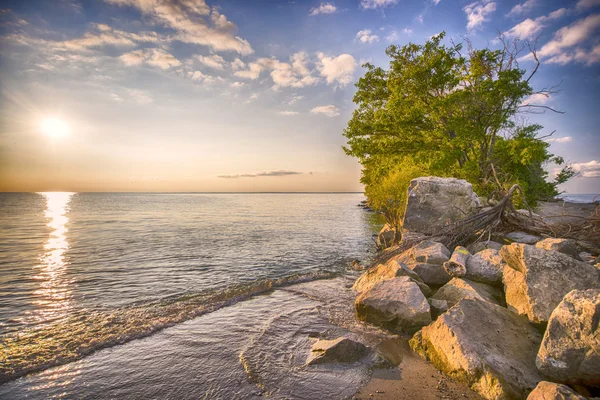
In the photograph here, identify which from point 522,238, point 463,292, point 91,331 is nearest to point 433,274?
point 463,292

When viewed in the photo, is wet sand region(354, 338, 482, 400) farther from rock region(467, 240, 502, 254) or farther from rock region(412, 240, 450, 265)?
rock region(467, 240, 502, 254)

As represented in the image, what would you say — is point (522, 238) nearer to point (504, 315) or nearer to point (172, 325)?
point (504, 315)

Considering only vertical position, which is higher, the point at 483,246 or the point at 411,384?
the point at 483,246

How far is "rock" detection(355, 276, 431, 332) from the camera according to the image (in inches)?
257

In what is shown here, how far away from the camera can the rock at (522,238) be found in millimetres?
9371

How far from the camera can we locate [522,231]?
10250mm

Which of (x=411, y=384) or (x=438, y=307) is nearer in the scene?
(x=411, y=384)

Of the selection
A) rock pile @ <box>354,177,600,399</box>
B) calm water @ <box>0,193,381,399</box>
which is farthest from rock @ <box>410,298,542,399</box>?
calm water @ <box>0,193,381,399</box>

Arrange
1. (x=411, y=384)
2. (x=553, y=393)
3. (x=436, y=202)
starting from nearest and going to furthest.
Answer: (x=553, y=393)
(x=411, y=384)
(x=436, y=202)

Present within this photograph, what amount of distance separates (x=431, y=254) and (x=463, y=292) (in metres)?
1.97

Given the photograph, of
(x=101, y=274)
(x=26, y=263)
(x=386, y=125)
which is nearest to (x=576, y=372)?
(x=101, y=274)

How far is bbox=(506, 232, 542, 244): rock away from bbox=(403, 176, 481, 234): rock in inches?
99.4

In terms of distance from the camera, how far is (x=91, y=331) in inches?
282

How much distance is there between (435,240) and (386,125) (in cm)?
1336
